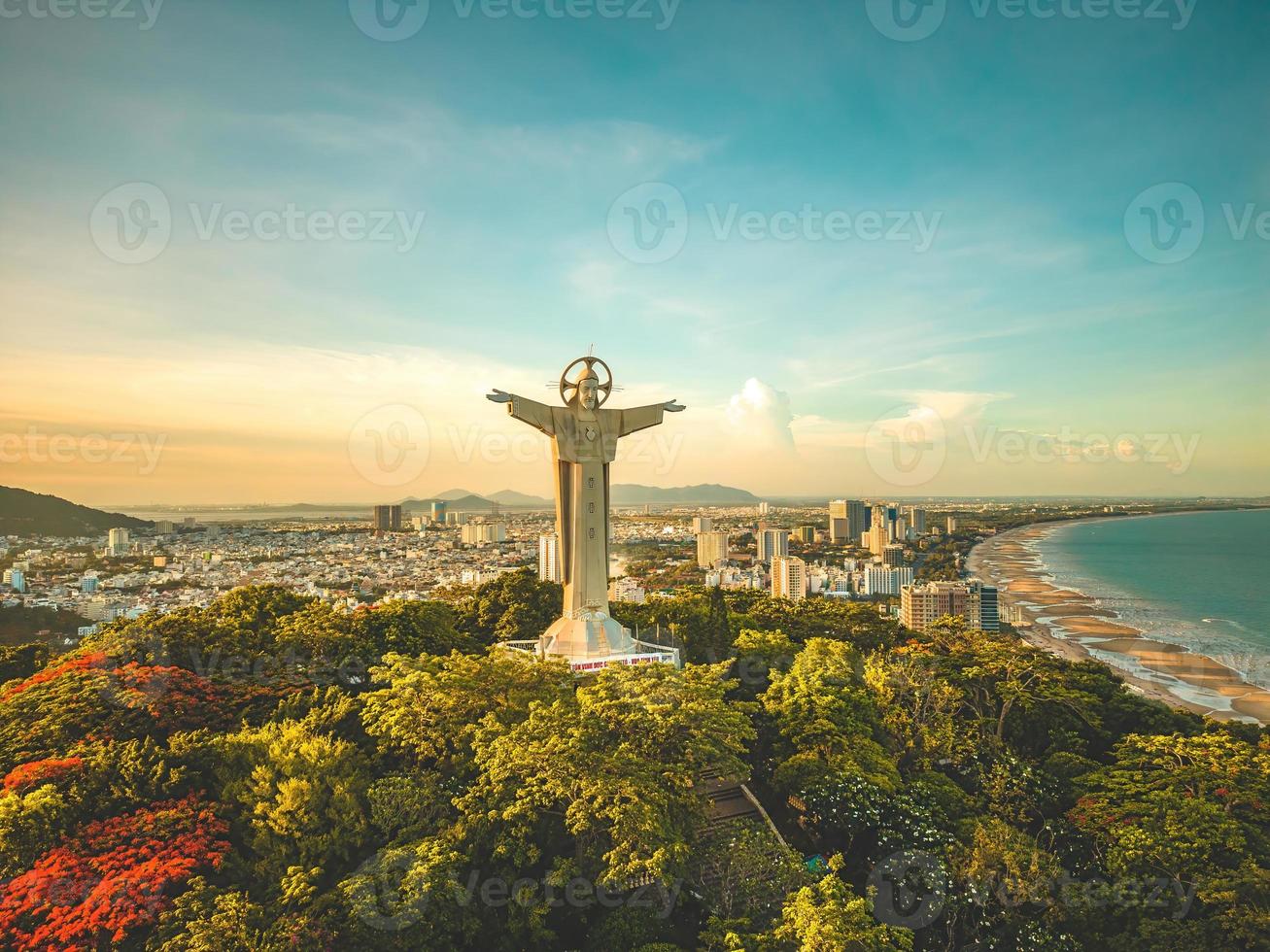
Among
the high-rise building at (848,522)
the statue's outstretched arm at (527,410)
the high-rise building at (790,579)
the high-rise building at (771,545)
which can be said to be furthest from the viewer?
the high-rise building at (848,522)

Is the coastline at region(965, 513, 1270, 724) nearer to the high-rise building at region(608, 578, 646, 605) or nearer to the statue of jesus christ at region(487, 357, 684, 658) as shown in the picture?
the high-rise building at region(608, 578, 646, 605)

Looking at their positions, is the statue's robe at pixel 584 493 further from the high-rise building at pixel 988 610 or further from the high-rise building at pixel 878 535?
the high-rise building at pixel 878 535

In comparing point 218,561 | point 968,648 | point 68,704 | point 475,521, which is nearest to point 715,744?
point 68,704

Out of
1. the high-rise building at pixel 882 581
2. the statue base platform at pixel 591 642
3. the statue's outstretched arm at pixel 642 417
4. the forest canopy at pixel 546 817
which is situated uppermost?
the statue's outstretched arm at pixel 642 417

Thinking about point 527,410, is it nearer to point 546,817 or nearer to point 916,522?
point 546,817

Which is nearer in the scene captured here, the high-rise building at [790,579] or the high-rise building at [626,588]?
the high-rise building at [626,588]

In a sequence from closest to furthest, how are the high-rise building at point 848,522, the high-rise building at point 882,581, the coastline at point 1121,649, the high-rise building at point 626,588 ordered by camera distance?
1. the coastline at point 1121,649
2. the high-rise building at point 626,588
3. the high-rise building at point 882,581
4. the high-rise building at point 848,522

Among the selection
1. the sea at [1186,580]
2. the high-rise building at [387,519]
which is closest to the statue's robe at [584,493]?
the sea at [1186,580]

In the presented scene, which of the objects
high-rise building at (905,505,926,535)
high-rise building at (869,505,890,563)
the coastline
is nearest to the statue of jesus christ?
the coastline

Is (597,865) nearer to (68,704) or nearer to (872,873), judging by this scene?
(872,873)
